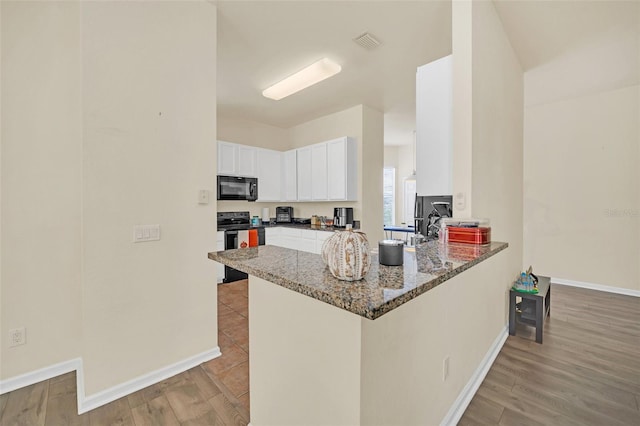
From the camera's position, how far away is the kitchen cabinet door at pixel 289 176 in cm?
507

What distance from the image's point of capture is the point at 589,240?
3.83 meters

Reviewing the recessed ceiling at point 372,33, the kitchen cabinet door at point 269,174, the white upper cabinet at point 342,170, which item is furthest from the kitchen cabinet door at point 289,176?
the recessed ceiling at point 372,33

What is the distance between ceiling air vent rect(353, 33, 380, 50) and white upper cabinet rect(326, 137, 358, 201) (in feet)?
5.45

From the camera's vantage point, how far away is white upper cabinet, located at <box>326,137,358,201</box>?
4277mm

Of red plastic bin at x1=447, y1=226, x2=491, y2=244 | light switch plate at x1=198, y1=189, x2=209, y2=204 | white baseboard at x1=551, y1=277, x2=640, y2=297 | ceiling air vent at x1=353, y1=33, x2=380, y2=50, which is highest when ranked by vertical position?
ceiling air vent at x1=353, y1=33, x2=380, y2=50

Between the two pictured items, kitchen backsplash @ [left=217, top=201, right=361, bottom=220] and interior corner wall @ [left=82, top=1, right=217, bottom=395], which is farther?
kitchen backsplash @ [left=217, top=201, right=361, bottom=220]

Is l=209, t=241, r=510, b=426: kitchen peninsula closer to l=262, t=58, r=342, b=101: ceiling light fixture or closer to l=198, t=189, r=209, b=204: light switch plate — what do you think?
l=198, t=189, r=209, b=204: light switch plate

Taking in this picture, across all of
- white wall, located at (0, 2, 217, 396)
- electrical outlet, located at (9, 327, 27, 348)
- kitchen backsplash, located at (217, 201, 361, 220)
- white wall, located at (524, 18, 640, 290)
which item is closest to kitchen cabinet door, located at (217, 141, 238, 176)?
kitchen backsplash, located at (217, 201, 361, 220)

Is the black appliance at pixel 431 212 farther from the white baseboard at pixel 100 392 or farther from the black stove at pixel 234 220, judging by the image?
the black stove at pixel 234 220

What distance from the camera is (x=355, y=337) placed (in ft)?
2.77

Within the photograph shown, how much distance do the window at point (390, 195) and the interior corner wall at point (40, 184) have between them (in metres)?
6.69

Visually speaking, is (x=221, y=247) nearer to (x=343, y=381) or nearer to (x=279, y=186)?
(x=279, y=186)

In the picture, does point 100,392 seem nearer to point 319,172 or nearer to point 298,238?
point 298,238

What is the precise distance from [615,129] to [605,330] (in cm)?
277
